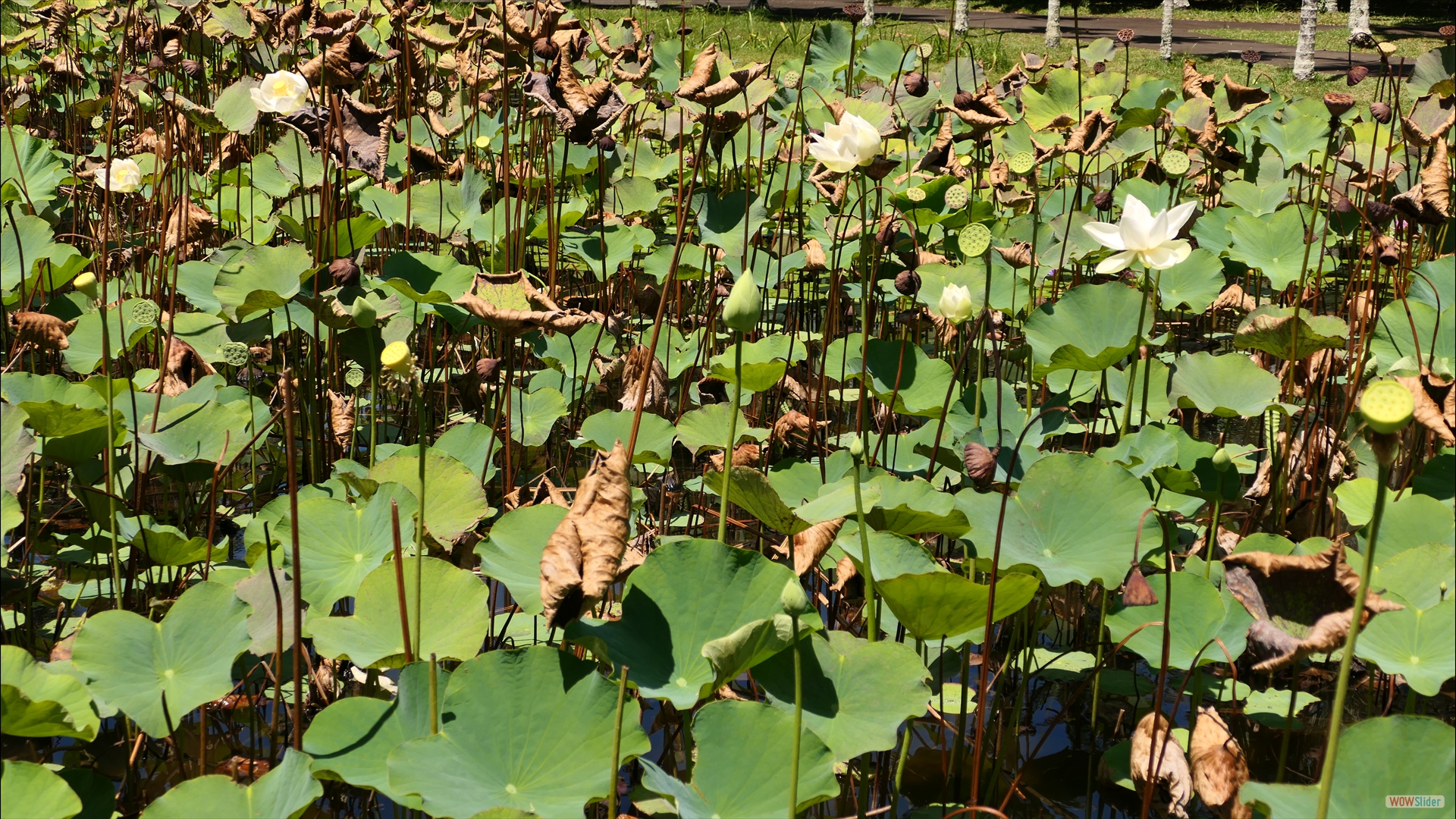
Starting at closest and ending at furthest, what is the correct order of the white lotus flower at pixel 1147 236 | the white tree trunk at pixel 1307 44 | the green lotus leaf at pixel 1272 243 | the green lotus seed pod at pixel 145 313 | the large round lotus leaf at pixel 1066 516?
1. the large round lotus leaf at pixel 1066 516
2. the white lotus flower at pixel 1147 236
3. the green lotus seed pod at pixel 145 313
4. the green lotus leaf at pixel 1272 243
5. the white tree trunk at pixel 1307 44

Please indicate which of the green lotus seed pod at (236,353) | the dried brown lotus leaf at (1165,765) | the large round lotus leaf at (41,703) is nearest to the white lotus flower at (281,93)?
the green lotus seed pod at (236,353)

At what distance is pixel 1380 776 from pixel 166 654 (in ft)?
4.11

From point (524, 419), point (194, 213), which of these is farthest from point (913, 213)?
point (194, 213)

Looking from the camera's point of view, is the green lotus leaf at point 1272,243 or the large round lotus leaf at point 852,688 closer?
the large round lotus leaf at point 852,688

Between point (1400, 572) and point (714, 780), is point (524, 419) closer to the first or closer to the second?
point (714, 780)

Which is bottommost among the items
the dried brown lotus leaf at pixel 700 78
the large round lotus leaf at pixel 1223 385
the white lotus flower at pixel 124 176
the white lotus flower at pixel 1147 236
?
the large round lotus leaf at pixel 1223 385

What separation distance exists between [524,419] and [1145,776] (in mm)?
1273

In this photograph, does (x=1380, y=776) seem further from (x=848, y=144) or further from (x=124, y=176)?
(x=124, y=176)

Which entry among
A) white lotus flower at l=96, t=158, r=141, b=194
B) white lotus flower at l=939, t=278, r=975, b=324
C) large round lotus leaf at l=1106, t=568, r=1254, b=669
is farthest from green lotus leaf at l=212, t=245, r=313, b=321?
large round lotus leaf at l=1106, t=568, r=1254, b=669

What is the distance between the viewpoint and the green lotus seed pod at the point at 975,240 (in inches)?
74.0

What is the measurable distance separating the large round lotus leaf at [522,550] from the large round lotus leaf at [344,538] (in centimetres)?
16

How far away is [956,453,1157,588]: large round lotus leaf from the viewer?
4.79 feet

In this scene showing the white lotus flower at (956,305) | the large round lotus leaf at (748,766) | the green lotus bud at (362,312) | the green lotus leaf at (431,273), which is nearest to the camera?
the large round lotus leaf at (748,766)

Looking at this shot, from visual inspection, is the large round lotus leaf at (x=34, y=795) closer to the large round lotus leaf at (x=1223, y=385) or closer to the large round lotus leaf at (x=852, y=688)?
the large round lotus leaf at (x=852, y=688)
